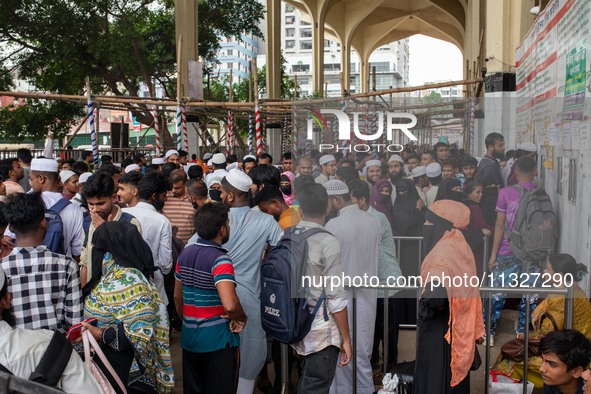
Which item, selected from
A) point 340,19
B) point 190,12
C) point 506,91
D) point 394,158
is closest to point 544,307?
point 394,158

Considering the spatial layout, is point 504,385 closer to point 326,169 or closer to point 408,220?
point 408,220

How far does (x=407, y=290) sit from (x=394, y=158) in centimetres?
83

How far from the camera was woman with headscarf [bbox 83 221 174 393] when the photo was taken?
3.31 metres

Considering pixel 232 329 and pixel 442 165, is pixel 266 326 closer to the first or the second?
pixel 232 329

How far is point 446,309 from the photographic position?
3.63 meters

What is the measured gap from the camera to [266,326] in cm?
358

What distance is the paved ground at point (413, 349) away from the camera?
5.07 metres

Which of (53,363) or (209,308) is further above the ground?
(53,363)

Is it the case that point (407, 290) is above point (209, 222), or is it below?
below

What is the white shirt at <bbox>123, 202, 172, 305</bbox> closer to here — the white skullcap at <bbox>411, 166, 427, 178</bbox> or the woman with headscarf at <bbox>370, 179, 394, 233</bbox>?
the woman with headscarf at <bbox>370, 179, 394, 233</bbox>

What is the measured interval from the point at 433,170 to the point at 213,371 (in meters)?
1.66

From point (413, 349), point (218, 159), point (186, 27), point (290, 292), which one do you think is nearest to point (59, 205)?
point (290, 292)

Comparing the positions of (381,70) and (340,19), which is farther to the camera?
(381,70)

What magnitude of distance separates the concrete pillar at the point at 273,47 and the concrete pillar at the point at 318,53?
6.87 metres
